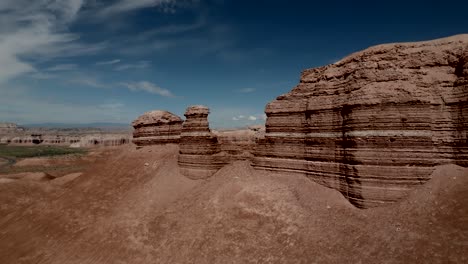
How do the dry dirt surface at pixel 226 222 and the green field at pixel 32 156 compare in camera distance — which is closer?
the dry dirt surface at pixel 226 222

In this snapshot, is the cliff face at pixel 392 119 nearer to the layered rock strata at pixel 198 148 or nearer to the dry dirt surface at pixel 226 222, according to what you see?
the dry dirt surface at pixel 226 222

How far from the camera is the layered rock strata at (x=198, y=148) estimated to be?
92.8 ft

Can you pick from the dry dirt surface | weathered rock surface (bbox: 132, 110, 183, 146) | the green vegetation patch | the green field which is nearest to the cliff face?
the dry dirt surface

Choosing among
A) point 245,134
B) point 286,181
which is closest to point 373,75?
point 286,181

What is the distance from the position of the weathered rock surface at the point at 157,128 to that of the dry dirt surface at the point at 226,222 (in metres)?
2.53

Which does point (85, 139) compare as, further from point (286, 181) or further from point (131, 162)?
point (286, 181)

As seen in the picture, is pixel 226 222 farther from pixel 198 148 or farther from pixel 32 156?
pixel 32 156

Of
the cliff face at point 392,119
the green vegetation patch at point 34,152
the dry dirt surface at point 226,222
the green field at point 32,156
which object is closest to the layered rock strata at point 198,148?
the dry dirt surface at point 226,222

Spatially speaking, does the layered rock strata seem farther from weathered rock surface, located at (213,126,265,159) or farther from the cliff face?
the cliff face

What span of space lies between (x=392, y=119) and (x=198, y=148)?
16.2m

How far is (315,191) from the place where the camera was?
19953mm

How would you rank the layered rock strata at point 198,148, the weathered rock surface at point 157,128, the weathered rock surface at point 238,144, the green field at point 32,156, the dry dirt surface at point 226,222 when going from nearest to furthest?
the dry dirt surface at point 226,222, the weathered rock surface at point 238,144, the layered rock strata at point 198,148, the weathered rock surface at point 157,128, the green field at point 32,156

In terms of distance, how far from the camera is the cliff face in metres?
16.2

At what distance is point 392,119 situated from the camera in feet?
54.5
